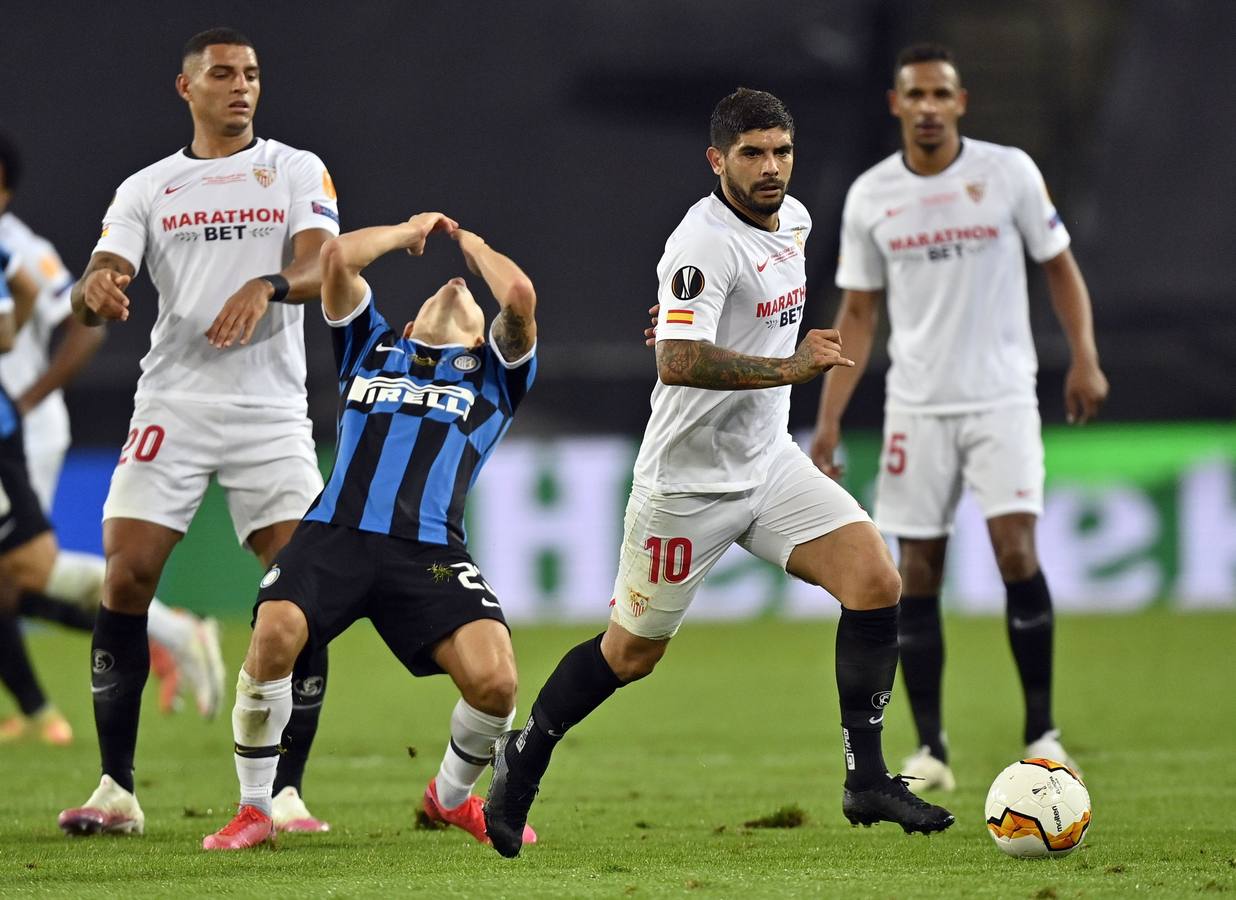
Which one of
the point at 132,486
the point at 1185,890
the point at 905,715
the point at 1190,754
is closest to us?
the point at 1185,890

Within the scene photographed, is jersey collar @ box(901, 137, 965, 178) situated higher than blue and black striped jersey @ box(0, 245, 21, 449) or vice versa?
jersey collar @ box(901, 137, 965, 178)

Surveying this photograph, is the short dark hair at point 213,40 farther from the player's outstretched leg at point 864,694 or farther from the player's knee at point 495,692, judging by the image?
the player's outstretched leg at point 864,694

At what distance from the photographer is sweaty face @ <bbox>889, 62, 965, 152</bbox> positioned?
6977mm

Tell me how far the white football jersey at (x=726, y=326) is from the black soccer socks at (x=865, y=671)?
19.2 inches

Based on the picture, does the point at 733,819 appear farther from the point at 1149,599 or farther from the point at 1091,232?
the point at 1091,232

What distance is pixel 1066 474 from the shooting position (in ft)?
42.7

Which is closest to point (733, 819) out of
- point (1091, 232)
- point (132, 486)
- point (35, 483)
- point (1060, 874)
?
point (1060, 874)

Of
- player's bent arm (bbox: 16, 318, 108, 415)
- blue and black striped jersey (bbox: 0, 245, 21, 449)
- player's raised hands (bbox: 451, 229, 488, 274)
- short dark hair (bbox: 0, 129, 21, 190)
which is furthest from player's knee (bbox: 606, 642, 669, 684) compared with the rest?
short dark hair (bbox: 0, 129, 21, 190)

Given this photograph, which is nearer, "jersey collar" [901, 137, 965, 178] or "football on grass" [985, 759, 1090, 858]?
"football on grass" [985, 759, 1090, 858]

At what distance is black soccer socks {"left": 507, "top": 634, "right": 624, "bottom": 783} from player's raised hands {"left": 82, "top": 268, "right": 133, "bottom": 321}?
1607mm

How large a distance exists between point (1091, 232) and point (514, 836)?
14298mm

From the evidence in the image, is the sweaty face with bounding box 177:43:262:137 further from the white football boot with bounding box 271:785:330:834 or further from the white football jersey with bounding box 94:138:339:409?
the white football boot with bounding box 271:785:330:834

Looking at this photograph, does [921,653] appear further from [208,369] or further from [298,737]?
[208,369]

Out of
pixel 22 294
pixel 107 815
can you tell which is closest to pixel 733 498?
pixel 107 815
